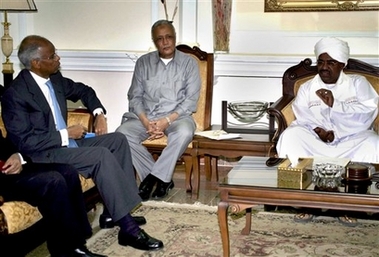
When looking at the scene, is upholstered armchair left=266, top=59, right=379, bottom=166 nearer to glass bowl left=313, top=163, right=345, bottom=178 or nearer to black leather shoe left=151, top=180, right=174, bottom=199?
black leather shoe left=151, top=180, right=174, bottom=199

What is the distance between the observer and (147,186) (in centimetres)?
447

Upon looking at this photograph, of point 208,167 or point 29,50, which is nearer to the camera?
point 29,50

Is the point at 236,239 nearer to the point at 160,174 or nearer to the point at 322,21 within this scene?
the point at 160,174

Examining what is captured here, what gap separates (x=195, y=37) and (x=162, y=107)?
0.90 metres

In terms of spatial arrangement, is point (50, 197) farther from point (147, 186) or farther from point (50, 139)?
point (147, 186)

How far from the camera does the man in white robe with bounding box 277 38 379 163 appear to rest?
13.5ft

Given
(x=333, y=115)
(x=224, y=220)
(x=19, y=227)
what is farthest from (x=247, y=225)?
(x=19, y=227)

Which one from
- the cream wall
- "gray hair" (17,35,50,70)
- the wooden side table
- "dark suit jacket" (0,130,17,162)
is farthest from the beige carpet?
the cream wall

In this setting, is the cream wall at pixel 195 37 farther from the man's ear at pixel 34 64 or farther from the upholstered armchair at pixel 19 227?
the upholstered armchair at pixel 19 227

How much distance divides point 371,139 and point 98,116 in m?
1.86

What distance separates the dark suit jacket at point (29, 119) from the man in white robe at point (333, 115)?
1654 mm

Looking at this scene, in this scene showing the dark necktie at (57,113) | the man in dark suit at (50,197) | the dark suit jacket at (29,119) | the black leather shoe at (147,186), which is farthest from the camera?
the black leather shoe at (147,186)

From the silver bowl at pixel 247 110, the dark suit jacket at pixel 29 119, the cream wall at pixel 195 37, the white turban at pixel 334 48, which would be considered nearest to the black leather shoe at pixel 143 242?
the dark suit jacket at pixel 29 119

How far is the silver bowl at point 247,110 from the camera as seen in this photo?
486 cm
